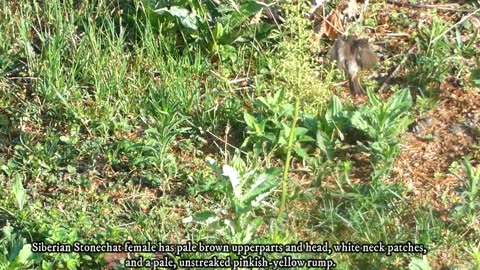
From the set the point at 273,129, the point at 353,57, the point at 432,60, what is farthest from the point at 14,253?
the point at 432,60

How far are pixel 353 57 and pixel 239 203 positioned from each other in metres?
1.57

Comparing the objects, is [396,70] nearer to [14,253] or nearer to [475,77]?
[475,77]

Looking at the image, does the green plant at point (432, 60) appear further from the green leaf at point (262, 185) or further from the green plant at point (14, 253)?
the green plant at point (14, 253)

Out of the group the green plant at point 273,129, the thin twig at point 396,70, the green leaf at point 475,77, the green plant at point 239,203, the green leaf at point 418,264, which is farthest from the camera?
the thin twig at point 396,70

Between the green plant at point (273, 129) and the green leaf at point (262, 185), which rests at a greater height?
the green plant at point (273, 129)

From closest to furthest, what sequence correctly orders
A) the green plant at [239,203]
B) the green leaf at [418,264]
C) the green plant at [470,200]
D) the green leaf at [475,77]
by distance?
1. the green leaf at [418,264]
2. the green plant at [239,203]
3. the green plant at [470,200]
4. the green leaf at [475,77]

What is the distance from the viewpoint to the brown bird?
17.0 ft

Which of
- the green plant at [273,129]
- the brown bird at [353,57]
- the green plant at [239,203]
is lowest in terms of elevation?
the green plant at [239,203]

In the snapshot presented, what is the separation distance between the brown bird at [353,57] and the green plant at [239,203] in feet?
4.03

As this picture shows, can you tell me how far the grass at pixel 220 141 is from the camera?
13.3ft

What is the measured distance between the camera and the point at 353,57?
17.0ft

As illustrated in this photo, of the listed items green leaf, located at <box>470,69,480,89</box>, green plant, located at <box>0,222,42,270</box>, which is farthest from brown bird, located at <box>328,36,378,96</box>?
green plant, located at <box>0,222,42,270</box>

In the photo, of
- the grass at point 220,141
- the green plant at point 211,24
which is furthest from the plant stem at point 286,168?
the green plant at point 211,24

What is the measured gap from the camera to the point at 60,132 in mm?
4848
